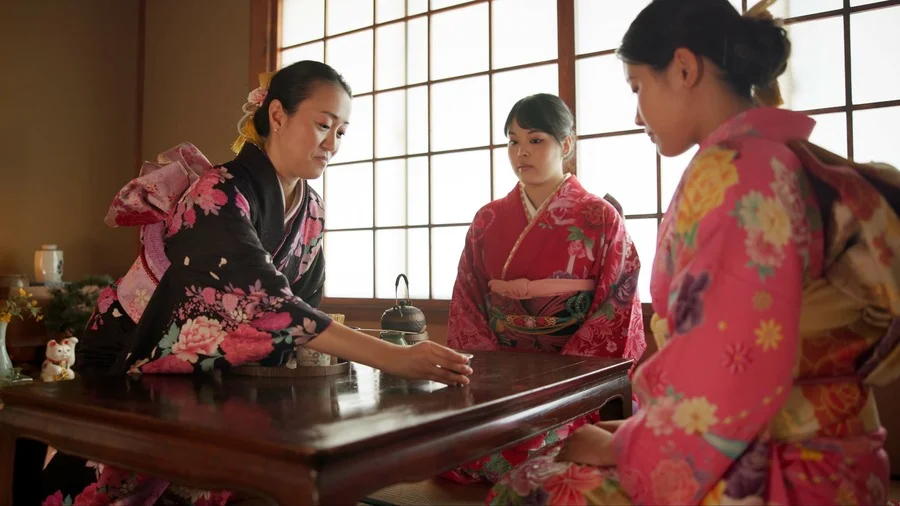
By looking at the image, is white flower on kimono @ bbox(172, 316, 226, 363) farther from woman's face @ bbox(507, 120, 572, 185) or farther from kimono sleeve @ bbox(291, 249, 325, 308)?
woman's face @ bbox(507, 120, 572, 185)

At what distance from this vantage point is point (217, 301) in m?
1.42

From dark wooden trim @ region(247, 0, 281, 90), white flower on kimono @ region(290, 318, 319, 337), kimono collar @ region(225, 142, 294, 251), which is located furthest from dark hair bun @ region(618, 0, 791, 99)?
dark wooden trim @ region(247, 0, 281, 90)

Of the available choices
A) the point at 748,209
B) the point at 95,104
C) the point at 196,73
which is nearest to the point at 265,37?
the point at 196,73

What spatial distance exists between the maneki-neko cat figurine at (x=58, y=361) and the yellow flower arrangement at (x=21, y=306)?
56 cm

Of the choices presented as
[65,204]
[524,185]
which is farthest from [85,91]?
[524,185]

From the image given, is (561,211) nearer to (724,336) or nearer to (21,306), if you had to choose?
(724,336)

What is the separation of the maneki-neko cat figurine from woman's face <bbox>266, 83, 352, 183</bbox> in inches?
107

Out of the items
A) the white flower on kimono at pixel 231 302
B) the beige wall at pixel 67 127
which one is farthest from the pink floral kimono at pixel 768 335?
the beige wall at pixel 67 127

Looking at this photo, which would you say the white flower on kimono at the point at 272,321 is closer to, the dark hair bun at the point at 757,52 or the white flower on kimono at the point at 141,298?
the white flower on kimono at the point at 141,298

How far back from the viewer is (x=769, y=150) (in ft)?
3.15

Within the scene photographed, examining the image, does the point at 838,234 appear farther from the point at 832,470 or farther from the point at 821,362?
the point at 832,470

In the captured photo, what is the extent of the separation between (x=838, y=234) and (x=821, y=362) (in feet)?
0.62

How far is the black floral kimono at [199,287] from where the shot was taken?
1.39 meters

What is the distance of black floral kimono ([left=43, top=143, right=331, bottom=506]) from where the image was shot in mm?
1394
